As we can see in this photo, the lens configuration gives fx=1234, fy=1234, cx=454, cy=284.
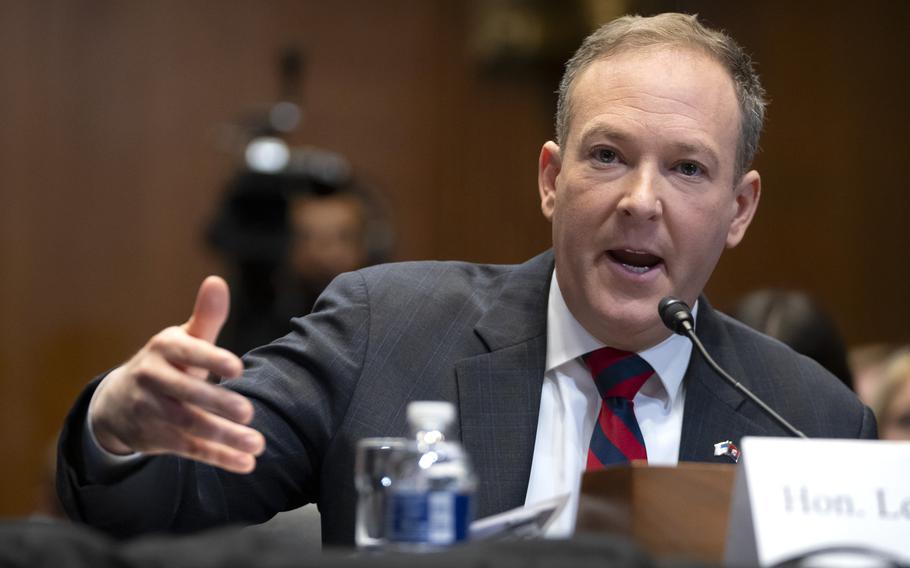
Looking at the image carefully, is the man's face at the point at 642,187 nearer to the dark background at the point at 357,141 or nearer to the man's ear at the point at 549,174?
the man's ear at the point at 549,174

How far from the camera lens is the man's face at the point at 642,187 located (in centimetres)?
213

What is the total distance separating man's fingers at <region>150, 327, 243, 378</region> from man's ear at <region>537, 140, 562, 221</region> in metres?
1.12

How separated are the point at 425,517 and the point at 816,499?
46 cm

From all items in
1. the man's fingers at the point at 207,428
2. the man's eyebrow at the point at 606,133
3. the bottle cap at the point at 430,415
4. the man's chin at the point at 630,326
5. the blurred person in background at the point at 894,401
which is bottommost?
the blurred person in background at the point at 894,401

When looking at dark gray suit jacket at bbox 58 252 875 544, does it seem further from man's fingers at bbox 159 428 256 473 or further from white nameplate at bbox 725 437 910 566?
white nameplate at bbox 725 437 910 566

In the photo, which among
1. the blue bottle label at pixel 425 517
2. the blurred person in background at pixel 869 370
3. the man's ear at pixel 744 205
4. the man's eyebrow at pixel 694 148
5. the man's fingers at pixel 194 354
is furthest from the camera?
the blurred person in background at pixel 869 370

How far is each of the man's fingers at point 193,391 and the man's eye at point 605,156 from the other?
3.24 feet

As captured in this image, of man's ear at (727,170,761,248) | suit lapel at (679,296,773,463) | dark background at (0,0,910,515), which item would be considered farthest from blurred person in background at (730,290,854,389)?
dark background at (0,0,910,515)

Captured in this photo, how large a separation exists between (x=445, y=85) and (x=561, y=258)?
4921mm

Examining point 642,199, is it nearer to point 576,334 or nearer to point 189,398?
point 576,334

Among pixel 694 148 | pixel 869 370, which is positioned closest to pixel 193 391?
pixel 694 148

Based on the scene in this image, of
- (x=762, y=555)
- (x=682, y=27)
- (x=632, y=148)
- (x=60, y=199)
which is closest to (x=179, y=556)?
(x=762, y=555)

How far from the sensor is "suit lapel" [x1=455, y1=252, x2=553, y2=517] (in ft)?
6.74

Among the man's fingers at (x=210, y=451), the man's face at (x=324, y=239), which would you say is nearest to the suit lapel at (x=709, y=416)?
the man's fingers at (x=210, y=451)
